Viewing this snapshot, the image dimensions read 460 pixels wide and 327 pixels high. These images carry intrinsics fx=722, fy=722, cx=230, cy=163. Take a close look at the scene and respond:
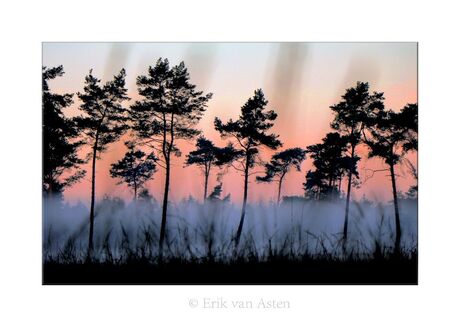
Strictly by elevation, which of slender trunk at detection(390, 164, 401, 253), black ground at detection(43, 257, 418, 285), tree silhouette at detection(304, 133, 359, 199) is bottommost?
black ground at detection(43, 257, 418, 285)

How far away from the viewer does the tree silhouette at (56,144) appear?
793 centimetres

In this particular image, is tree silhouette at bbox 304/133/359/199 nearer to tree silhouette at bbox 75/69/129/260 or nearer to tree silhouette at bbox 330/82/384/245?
tree silhouette at bbox 330/82/384/245

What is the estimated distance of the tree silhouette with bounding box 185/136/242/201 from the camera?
8.02 m

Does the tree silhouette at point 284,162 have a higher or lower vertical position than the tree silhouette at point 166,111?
lower

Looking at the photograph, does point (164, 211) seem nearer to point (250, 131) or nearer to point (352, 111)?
point (250, 131)

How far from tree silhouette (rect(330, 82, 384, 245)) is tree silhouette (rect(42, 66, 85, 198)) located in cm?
292

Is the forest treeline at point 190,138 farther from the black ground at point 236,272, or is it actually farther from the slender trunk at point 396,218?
the black ground at point 236,272

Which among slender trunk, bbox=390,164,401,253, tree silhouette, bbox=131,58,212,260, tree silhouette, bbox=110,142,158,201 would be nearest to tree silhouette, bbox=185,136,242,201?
tree silhouette, bbox=131,58,212,260

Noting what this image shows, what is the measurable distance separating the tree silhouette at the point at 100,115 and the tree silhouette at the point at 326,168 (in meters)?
2.16

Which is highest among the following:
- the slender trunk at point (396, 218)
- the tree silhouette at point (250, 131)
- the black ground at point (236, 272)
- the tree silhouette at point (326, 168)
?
the tree silhouette at point (250, 131)

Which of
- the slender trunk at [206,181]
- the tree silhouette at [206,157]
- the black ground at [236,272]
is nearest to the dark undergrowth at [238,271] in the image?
the black ground at [236,272]

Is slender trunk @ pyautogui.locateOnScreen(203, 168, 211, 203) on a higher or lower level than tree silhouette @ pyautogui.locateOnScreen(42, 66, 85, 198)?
lower

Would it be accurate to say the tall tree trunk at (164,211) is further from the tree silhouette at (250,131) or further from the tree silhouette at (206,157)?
the tree silhouette at (250,131)

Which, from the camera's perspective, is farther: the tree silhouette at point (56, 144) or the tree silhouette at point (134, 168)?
the tree silhouette at point (134, 168)
